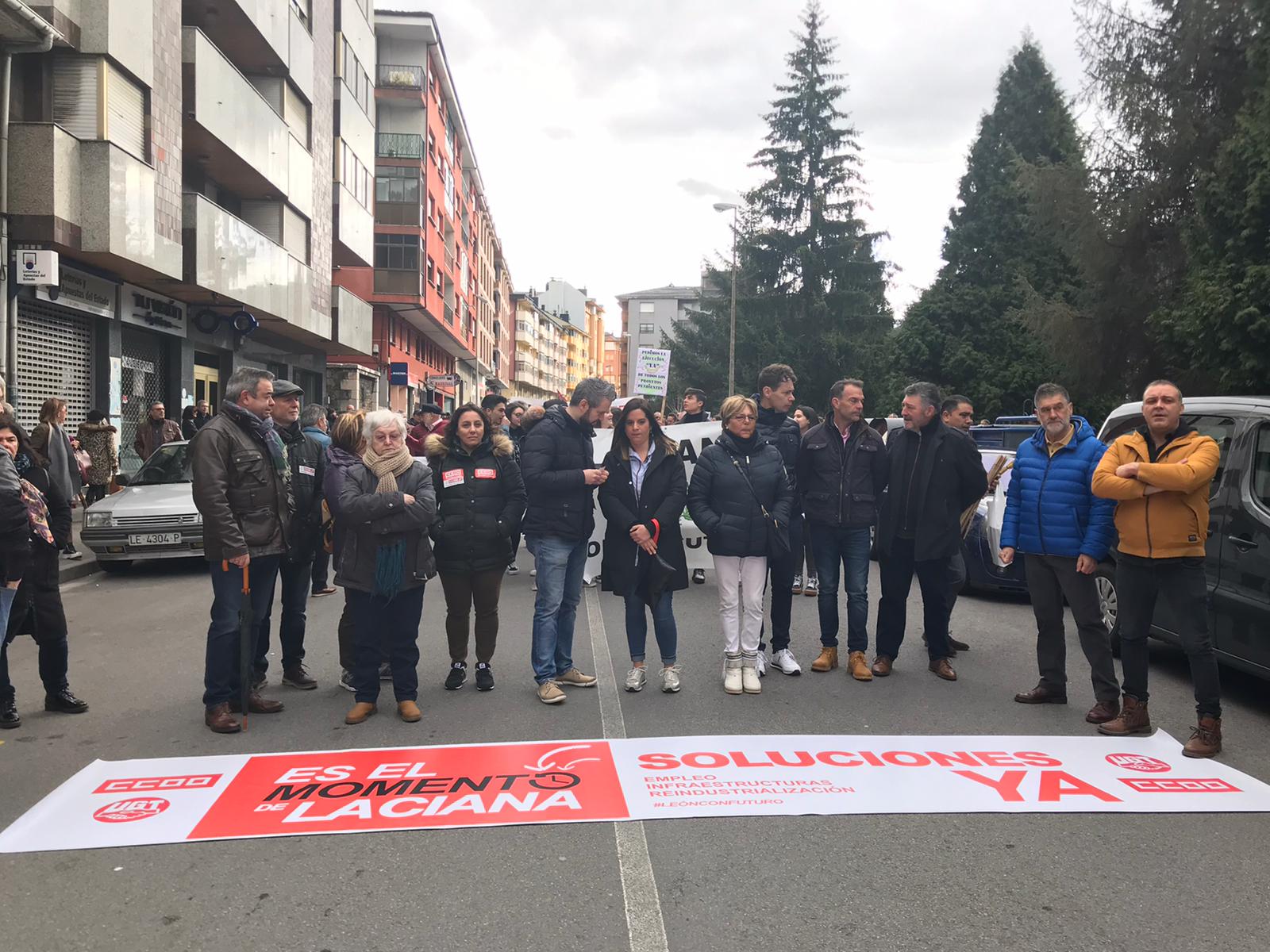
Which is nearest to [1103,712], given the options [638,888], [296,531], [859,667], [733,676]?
[859,667]

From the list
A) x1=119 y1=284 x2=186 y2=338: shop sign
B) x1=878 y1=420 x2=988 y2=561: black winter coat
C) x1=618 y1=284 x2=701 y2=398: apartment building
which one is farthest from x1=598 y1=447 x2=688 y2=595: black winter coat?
x1=618 y1=284 x2=701 y2=398: apartment building

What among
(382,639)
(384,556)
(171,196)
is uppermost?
(171,196)

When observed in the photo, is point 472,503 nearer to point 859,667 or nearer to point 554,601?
point 554,601

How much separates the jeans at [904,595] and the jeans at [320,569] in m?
3.82

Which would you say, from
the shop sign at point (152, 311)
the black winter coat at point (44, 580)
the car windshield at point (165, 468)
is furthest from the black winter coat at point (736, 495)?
the shop sign at point (152, 311)

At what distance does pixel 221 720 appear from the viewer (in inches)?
221

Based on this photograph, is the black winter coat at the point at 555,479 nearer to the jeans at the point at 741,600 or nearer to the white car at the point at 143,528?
the jeans at the point at 741,600

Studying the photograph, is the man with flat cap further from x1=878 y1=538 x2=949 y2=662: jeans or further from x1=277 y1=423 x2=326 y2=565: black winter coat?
x1=878 y1=538 x2=949 y2=662: jeans

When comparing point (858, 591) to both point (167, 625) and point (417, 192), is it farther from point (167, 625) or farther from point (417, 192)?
point (417, 192)

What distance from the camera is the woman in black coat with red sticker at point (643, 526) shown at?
6.49 meters

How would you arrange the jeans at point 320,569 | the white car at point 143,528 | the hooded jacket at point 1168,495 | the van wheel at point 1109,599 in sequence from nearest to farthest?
the hooded jacket at point 1168,495 < the jeans at point 320,569 < the van wheel at point 1109,599 < the white car at point 143,528

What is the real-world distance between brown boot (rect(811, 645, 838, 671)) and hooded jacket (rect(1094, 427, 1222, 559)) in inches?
86.2

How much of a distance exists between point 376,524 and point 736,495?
2.26 m

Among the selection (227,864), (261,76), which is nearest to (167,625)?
(227,864)
